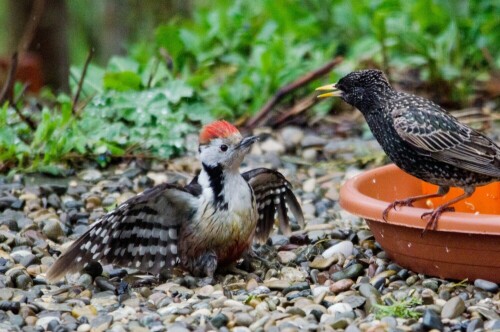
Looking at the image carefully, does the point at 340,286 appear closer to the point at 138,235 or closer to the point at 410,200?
the point at 410,200

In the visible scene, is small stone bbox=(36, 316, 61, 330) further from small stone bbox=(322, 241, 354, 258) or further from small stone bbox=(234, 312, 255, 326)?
small stone bbox=(322, 241, 354, 258)

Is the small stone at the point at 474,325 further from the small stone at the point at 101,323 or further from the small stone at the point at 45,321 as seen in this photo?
the small stone at the point at 45,321

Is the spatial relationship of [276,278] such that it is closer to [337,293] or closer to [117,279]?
[337,293]

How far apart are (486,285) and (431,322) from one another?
550 mm

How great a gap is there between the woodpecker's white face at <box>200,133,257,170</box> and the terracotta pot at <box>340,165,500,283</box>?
1.94 feet

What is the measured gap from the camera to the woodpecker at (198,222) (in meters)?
5.34

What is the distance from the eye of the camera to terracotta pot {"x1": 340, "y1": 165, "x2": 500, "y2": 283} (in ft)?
16.0

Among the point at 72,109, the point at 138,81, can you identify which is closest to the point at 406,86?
the point at 138,81

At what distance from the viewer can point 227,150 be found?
5.40 m

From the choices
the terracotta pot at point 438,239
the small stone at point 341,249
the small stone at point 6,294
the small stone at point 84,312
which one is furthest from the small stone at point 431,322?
the small stone at point 6,294

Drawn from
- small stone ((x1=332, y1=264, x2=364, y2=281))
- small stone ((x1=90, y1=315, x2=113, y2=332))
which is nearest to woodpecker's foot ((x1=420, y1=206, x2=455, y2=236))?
small stone ((x1=332, y1=264, x2=364, y2=281))

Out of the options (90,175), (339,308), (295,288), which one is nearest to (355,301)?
(339,308)

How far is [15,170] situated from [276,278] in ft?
7.85

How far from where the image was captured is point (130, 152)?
7.41 metres
